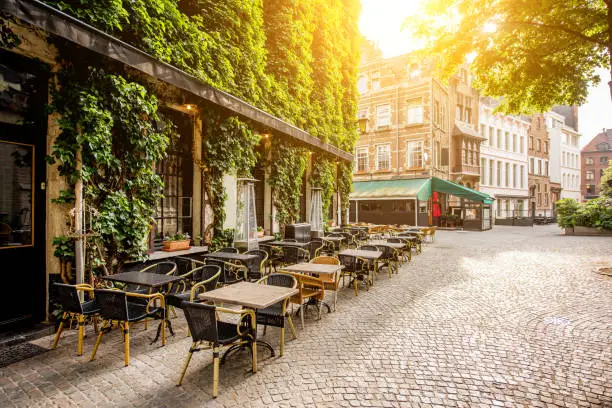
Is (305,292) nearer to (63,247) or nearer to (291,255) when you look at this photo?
(291,255)

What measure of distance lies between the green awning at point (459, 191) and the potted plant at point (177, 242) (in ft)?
68.3

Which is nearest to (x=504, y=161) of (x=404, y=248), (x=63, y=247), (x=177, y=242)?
(x=404, y=248)

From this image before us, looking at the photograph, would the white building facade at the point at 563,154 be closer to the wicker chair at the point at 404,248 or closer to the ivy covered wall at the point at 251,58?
the ivy covered wall at the point at 251,58

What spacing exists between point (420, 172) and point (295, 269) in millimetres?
21788

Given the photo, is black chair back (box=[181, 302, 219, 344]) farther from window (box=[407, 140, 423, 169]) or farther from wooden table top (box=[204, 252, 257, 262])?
window (box=[407, 140, 423, 169])

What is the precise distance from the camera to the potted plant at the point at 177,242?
7.09 m

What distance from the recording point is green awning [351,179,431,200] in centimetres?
2361

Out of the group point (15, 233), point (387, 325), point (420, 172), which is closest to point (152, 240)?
point (15, 233)

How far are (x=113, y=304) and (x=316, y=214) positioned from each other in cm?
924

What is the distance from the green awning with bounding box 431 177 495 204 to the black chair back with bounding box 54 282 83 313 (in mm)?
23701

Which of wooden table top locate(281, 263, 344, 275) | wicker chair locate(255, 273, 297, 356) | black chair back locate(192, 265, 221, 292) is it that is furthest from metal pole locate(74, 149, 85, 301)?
wooden table top locate(281, 263, 344, 275)

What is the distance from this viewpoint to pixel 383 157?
2753 centimetres

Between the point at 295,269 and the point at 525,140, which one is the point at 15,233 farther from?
the point at 525,140

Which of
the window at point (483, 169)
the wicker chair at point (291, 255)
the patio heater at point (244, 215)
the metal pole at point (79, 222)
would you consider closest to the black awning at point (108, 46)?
the metal pole at point (79, 222)
